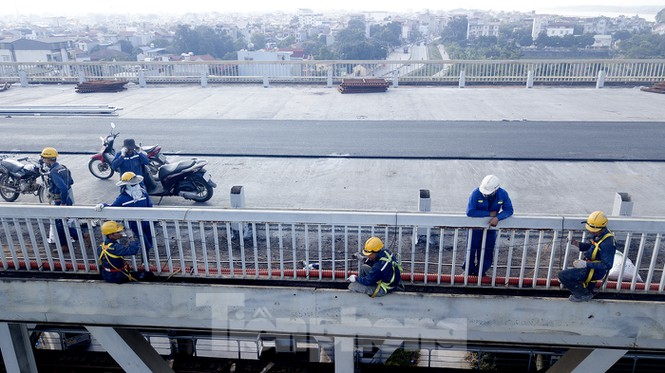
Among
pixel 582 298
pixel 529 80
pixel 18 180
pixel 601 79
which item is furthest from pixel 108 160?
pixel 601 79

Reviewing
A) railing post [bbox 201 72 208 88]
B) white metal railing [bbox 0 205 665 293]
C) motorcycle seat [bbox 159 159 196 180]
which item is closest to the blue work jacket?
white metal railing [bbox 0 205 665 293]

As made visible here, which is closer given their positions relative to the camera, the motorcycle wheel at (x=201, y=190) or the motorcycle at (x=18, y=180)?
the motorcycle wheel at (x=201, y=190)

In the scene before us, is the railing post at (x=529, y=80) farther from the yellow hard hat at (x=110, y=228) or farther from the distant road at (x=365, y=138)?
→ the yellow hard hat at (x=110, y=228)

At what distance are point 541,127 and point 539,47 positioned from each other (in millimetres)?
126328

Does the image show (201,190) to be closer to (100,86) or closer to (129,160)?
(129,160)

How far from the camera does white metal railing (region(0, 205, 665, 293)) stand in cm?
579

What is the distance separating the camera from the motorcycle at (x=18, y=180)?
370 inches

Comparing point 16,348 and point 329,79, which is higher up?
point 329,79

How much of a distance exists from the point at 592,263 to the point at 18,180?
9826 millimetres

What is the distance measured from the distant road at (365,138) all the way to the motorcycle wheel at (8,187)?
10.9 feet

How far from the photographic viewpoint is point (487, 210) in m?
6.08

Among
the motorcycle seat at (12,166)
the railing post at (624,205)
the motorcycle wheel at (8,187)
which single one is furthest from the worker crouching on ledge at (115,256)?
the railing post at (624,205)

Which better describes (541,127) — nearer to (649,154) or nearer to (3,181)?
(649,154)

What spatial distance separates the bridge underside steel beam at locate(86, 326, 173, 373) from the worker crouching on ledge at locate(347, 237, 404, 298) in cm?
316
